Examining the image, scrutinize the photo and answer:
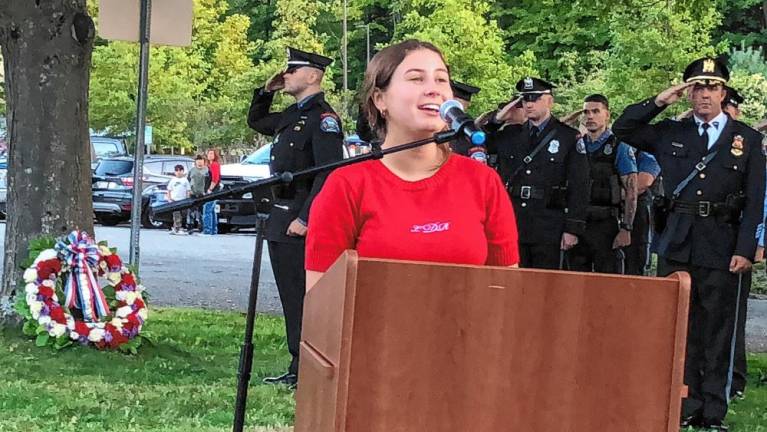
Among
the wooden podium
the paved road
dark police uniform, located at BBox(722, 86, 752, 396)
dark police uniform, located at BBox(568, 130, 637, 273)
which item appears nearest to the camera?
the wooden podium

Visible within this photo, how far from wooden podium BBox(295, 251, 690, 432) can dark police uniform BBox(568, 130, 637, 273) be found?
6.78 meters

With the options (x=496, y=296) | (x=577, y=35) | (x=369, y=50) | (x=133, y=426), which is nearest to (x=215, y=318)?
(x=133, y=426)

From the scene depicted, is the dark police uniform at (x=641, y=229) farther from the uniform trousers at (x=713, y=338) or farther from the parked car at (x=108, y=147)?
the parked car at (x=108, y=147)

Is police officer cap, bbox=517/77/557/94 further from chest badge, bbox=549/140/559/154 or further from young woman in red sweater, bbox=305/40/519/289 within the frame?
young woman in red sweater, bbox=305/40/519/289

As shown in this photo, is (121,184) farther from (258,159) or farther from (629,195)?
(629,195)

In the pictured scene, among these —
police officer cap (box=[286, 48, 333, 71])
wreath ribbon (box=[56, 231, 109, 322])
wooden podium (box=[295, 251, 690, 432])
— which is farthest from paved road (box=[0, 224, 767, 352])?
wooden podium (box=[295, 251, 690, 432])

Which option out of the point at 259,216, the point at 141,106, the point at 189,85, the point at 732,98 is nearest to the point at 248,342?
the point at 259,216

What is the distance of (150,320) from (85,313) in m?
2.42

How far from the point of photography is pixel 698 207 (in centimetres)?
626

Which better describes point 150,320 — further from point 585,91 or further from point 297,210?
point 585,91

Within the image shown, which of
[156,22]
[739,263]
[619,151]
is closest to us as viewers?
[739,263]

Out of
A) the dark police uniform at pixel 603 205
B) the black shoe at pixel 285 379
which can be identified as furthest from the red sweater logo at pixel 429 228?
the dark police uniform at pixel 603 205

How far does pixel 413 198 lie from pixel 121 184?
24173mm

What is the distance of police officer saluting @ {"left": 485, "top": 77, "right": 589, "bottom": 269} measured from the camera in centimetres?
822
